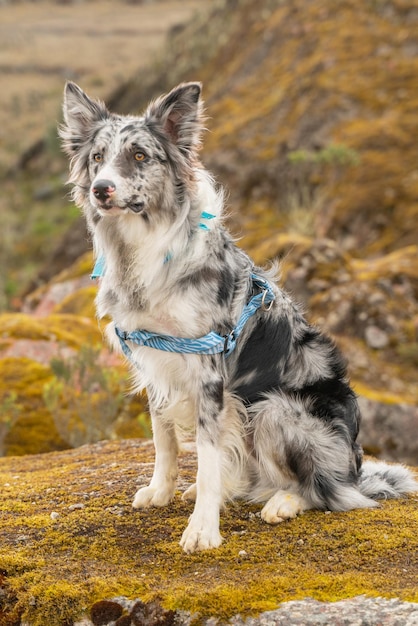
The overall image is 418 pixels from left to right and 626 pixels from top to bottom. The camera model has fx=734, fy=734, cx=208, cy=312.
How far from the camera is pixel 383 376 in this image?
10945 mm

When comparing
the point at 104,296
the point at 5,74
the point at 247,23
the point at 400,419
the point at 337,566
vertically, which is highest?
the point at 5,74

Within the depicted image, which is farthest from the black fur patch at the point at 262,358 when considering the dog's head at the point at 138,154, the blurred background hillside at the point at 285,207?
the blurred background hillside at the point at 285,207

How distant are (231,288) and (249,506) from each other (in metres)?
1.70

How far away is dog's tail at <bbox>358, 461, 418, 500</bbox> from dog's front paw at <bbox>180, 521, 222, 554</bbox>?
1482mm

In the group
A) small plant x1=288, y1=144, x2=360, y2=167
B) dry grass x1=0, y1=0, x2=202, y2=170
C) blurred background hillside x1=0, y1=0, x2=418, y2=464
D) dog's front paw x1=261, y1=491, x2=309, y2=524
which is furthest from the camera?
dry grass x1=0, y1=0, x2=202, y2=170

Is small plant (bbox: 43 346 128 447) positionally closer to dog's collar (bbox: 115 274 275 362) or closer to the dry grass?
dog's collar (bbox: 115 274 275 362)

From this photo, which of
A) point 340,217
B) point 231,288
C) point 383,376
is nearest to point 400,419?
point 383,376

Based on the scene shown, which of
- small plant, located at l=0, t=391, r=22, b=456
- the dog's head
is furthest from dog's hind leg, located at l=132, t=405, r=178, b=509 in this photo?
small plant, located at l=0, t=391, r=22, b=456

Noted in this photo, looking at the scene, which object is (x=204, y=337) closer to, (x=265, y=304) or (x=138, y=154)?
(x=265, y=304)

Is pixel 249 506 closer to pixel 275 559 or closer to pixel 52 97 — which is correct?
pixel 275 559

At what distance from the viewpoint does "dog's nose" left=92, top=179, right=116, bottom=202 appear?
15.2ft

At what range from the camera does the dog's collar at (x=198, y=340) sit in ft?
16.3

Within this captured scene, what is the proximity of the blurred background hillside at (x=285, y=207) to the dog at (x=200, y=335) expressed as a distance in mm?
1982

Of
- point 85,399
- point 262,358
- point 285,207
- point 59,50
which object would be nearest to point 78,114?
point 262,358
